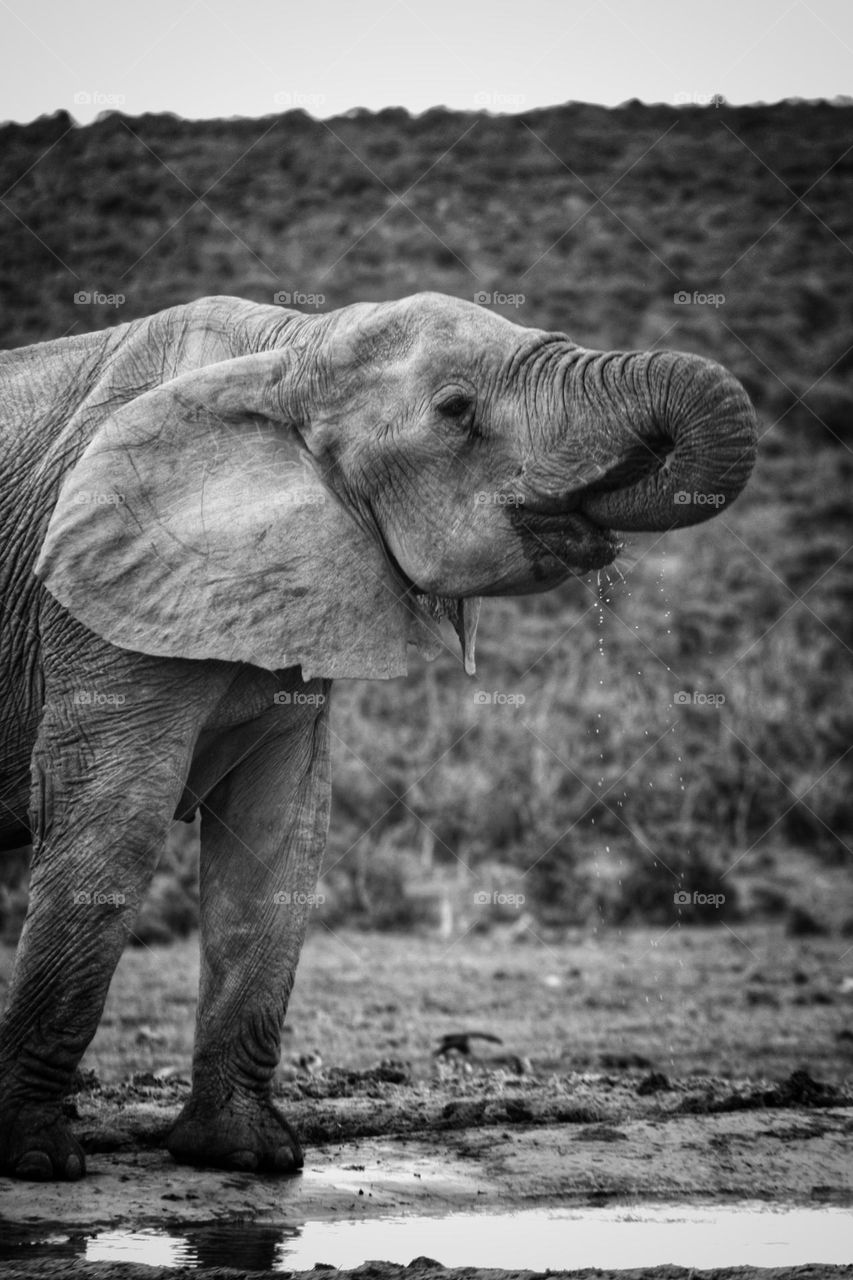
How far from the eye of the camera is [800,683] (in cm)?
1991

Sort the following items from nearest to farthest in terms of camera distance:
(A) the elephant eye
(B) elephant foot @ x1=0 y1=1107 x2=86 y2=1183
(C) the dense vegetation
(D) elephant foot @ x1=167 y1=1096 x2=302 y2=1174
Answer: (A) the elephant eye < (B) elephant foot @ x1=0 y1=1107 x2=86 y2=1183 < (D) elephant foot @ x1=167 y1=1096 x2=302 y2=1174 < (C) the dense vegetation

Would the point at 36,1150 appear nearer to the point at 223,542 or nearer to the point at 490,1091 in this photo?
the point at 223,542

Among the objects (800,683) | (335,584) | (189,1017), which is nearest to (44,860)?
(335,584)

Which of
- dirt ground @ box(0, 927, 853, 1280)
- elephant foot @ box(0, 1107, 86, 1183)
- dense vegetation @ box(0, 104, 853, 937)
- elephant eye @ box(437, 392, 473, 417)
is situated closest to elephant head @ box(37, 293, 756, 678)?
elephant eye @ box(437, 392, 473, 417)

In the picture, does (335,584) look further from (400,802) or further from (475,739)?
(475,739)

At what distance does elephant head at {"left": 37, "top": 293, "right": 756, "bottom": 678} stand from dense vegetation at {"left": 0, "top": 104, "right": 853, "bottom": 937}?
0.53m

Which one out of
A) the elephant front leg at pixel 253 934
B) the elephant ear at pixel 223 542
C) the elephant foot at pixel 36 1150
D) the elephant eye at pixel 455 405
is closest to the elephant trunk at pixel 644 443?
the elephant eye at pixel 455 405

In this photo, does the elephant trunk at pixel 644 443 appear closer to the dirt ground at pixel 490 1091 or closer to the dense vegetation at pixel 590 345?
the dense vegetation at pixel 590 345

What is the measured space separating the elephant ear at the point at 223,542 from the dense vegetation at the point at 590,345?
0.79 meters

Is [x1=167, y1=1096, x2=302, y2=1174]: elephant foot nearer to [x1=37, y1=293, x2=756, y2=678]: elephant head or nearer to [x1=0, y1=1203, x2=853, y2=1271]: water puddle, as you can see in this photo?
[x1=0, y1=1203, x2=853, y2=1271]: water puddle

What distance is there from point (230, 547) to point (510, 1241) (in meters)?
1.97

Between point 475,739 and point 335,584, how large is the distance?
12806mm

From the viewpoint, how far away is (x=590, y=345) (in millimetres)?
26031

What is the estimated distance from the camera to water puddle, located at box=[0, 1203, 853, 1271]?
16.2 feet
